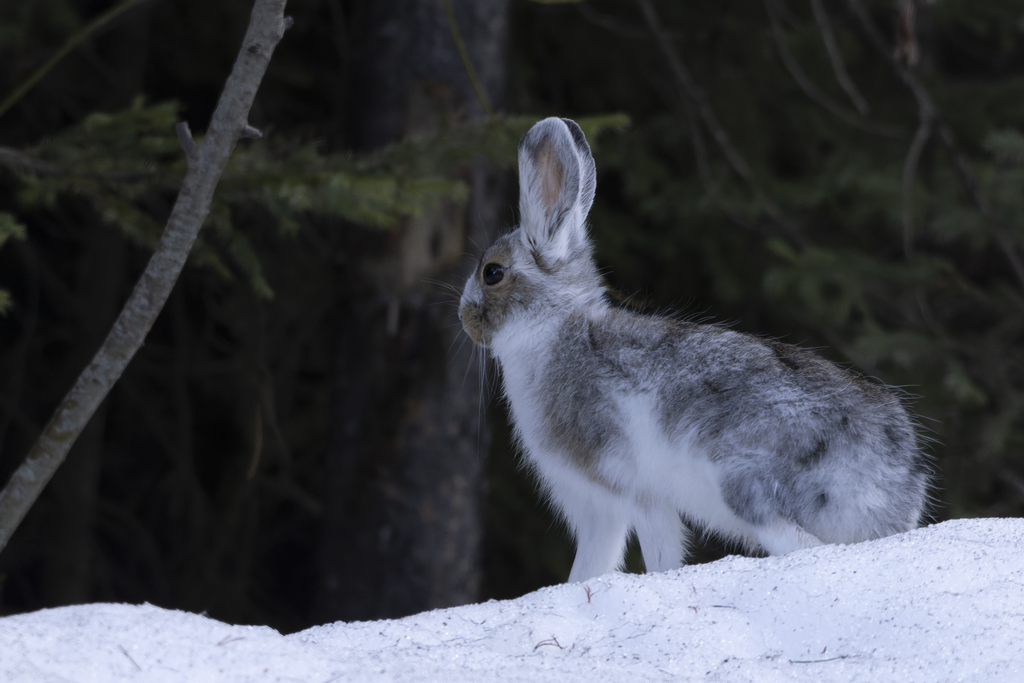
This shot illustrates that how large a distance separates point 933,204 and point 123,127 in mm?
4501

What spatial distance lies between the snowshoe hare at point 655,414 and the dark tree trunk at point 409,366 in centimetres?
117

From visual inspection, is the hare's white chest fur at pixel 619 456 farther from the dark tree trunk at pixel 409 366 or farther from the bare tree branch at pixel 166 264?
the bare tree branch at pixel 166 264

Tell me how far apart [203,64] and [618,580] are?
5352 millimetres

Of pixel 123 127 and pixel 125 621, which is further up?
pixel 123 127

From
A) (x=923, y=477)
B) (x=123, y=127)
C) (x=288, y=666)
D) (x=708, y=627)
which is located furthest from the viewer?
(x=123, y=127)

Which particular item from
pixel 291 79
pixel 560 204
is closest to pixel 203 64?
pixel 291 79

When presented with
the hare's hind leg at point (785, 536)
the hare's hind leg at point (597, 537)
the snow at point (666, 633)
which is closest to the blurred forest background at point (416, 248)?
the hare's hind leg at point (597, 537)

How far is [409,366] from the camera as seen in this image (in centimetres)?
495

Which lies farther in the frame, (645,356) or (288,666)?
(645,356)

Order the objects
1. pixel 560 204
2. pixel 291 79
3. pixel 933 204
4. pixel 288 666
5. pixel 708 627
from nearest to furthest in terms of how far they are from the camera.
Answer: pixel 288 666
pixel 708 627
pixel 560 204
pixel 933 204
pixel 291 79

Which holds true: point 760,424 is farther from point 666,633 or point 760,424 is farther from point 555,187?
point 555,187

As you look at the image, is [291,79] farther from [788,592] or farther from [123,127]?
[788,592]

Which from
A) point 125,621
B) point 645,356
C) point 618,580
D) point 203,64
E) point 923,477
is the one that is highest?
point 203,64

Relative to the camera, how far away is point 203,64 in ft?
21.9
